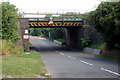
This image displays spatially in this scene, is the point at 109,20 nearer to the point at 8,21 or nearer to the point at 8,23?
the point at 8,23

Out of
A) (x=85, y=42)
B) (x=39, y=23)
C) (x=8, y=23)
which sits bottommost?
(x=85, y=42)

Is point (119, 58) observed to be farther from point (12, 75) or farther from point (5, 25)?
point (5, 25)

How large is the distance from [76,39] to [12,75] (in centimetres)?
3563

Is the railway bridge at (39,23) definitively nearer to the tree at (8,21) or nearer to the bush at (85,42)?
the bush at (85,42)

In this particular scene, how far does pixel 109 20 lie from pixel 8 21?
14562mm

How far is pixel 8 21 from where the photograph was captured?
98.1ft

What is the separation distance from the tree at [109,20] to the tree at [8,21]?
10853 mm

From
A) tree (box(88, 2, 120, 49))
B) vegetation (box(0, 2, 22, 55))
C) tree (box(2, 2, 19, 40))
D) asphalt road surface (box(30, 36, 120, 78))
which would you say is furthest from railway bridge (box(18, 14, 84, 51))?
asphalt road surface (box(30, 36, 120, 78))

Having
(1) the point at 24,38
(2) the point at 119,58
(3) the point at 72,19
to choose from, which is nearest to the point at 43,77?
(2) the point at 119,58

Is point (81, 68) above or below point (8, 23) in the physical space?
below

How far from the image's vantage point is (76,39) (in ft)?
148

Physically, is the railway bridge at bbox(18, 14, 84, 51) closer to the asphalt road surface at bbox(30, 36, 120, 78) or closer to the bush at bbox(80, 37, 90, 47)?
the bush at bbox(80, 37, 90, 47)

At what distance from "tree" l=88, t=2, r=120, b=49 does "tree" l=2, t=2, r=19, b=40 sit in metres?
10.9

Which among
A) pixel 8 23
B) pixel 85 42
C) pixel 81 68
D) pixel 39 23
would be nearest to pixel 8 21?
pixel 8 23
